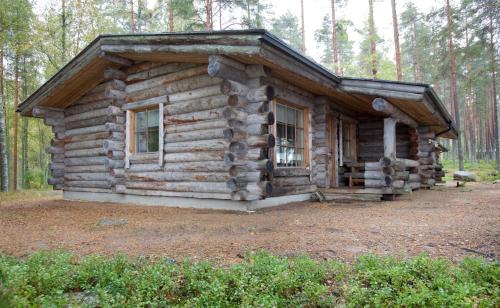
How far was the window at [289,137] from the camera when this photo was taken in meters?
8.13

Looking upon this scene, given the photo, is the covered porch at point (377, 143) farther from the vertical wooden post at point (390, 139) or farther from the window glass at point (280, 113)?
the window glass at point (280, 113)

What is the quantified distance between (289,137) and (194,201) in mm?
2999

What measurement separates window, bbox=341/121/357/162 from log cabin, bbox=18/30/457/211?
0.13 m

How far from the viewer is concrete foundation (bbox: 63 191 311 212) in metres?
6.80

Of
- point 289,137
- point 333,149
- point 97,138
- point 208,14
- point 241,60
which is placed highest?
point 208,14

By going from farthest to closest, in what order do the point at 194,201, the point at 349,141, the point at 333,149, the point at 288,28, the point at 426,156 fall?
the point at 288,28, the point at 426,156, the point at 349,141, the point at 333,149, the point at 194,201

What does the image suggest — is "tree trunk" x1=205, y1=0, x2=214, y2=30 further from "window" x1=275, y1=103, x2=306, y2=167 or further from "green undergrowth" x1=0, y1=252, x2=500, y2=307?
"green undergrowth" x1=0, y1=252, x2=500, y2=307

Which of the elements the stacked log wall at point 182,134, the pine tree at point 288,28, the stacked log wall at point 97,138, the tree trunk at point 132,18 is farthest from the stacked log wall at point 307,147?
the pine tree at point 288,28

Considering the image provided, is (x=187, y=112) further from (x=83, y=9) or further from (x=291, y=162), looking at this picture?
(x=83, y=9)

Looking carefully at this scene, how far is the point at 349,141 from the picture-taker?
11.7 metres

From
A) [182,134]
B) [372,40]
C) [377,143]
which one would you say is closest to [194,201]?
[182,134]

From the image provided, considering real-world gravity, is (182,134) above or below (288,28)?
below

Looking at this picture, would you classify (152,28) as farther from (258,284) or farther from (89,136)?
(258,284)

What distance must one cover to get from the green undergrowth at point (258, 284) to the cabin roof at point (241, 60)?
4073 mm
